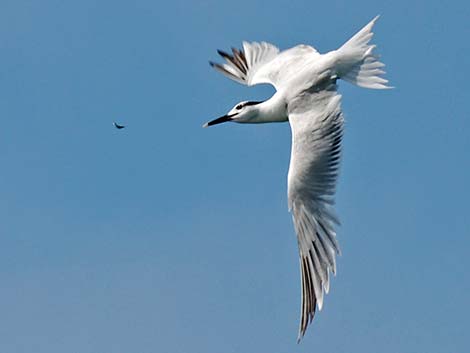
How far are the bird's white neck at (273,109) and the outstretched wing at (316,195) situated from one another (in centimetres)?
95

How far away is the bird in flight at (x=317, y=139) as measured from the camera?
2228 centimetres

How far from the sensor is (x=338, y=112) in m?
22.6

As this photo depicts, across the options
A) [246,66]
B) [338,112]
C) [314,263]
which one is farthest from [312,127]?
[246,66]

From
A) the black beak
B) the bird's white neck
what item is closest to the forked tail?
the bird's white neck

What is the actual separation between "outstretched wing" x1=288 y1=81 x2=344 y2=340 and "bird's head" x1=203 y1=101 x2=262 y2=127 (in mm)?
1816

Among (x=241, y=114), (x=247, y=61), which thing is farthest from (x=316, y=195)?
(x=247, y=61)

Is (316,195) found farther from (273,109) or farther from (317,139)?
(273,109)

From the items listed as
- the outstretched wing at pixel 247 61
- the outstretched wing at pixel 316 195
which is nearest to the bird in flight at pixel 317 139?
the outstretched wing at pixel 316 195

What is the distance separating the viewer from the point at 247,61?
27172 millimetres

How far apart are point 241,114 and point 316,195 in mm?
2907

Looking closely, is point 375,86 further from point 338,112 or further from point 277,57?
point 277,57

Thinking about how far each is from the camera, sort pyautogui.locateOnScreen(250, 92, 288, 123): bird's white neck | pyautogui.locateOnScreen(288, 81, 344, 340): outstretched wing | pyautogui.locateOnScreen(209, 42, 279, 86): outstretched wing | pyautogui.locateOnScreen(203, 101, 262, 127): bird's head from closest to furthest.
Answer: pyautogui.locateOnScreen(288, 81, 344, 340): outstretched wing, pyautogui.locateOnScreen(250, 92, 288, 123): bird's white neck, pyautogui.locateOnScreen(203, 101, 262, 127): bird's head, pyautogui.locateOnScreen(209, 42, 279, 86): outstretched wing

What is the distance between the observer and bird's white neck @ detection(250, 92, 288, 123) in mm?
23516

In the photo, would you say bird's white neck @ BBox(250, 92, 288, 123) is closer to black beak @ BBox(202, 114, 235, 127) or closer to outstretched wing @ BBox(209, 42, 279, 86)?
black beak @ BBox(202, 114, 235, 127)
